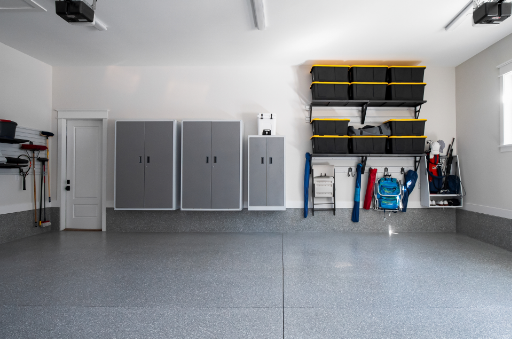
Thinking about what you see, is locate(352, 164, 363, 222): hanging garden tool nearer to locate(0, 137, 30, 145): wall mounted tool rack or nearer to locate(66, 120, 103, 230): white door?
locate(66, 120, 103, 230): white door

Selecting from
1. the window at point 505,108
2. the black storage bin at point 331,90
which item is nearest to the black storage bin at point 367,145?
the black storage bin at point 331,90

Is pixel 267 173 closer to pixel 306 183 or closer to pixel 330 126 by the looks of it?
pixel 306 183

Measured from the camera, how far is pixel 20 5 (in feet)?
11.9

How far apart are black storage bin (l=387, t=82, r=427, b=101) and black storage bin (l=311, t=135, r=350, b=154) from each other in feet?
3.73

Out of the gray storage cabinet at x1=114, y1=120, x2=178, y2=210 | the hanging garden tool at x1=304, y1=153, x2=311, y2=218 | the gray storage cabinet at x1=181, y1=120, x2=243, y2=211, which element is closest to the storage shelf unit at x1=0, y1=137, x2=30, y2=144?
the gray storage cabinet at x1=114, y1=120, x2=178, y2=210

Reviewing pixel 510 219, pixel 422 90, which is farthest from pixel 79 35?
pixel 510 219

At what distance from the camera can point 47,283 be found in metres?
3.01

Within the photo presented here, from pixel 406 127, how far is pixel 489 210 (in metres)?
1.80

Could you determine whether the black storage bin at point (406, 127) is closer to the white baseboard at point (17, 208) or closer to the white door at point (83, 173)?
the white door at point (83, 173)

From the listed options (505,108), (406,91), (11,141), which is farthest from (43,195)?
(505,108)

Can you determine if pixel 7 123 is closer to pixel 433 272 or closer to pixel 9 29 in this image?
pixel 9 29

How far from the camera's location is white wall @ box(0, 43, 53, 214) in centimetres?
481

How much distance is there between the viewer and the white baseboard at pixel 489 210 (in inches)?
174

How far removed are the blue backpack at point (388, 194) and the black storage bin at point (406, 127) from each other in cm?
86
